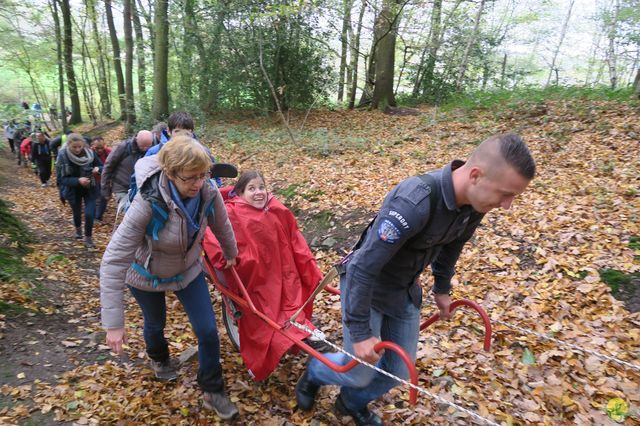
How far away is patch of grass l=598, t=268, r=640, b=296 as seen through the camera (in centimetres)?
444

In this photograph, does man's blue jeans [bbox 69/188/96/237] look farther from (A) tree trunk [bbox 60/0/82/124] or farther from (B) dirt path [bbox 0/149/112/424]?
(A) tree trunk [bbox 60/0/82/124]

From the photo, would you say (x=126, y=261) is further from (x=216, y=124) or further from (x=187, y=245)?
(x=216, y=124)

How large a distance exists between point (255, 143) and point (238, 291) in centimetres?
1059

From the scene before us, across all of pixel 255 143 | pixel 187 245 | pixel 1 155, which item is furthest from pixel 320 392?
pixel 1 155

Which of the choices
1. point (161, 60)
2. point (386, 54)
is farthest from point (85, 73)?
point (386, 54)

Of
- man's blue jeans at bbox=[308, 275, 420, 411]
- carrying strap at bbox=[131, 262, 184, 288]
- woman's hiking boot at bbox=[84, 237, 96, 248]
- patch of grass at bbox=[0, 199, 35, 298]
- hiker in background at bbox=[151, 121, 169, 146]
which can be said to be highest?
hiker in background at bbox=[151, 121, 169, 146]

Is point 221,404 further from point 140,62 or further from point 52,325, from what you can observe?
point 140,62

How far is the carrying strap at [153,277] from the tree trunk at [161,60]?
14167 mm

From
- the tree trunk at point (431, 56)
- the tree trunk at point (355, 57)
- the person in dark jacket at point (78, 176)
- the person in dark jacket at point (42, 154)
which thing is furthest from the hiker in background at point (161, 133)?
the tree trunk at point (431, 56)

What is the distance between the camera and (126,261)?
2715 millimetres

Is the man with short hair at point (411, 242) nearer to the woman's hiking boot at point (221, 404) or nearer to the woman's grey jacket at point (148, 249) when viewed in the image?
the woman's hiking boot at point (221, 404)

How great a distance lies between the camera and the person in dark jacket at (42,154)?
1325 centimetres

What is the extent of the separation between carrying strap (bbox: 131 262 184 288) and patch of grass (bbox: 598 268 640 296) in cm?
447

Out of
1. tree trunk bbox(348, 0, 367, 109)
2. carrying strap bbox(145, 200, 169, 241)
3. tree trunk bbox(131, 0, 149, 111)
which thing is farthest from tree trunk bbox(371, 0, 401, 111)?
carrying strap bbox(145, 200, 169, 241)
